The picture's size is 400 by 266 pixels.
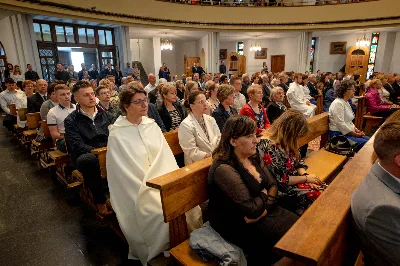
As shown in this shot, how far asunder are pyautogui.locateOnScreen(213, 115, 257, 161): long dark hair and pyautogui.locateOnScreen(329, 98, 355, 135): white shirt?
2739mm

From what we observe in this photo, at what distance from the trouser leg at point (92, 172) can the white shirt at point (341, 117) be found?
3.36 m

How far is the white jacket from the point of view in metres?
2.78

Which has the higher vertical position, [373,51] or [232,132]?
[373,51]

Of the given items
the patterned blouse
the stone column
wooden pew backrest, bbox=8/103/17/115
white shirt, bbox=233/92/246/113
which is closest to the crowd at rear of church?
the patterned blouse

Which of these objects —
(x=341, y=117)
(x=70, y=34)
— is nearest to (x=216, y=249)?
(x=341, y=117)

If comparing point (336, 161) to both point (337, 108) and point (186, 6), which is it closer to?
point (337, 108)

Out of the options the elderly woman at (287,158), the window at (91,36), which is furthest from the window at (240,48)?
the elderly woman at (287,158)

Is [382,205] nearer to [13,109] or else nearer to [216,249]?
[216,249]

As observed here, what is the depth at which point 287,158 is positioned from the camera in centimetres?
230

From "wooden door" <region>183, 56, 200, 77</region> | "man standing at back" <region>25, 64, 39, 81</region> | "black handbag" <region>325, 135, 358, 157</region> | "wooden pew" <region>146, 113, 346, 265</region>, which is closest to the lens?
"wooden pew" <region>146, 113, 346, 265</region>

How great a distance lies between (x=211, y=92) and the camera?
15.4 feet

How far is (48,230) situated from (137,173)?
1305mm

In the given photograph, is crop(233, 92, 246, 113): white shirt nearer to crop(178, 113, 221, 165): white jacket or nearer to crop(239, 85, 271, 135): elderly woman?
crop(239, 85, 271, 135): elderly woman

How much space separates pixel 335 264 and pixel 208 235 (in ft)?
2.41
